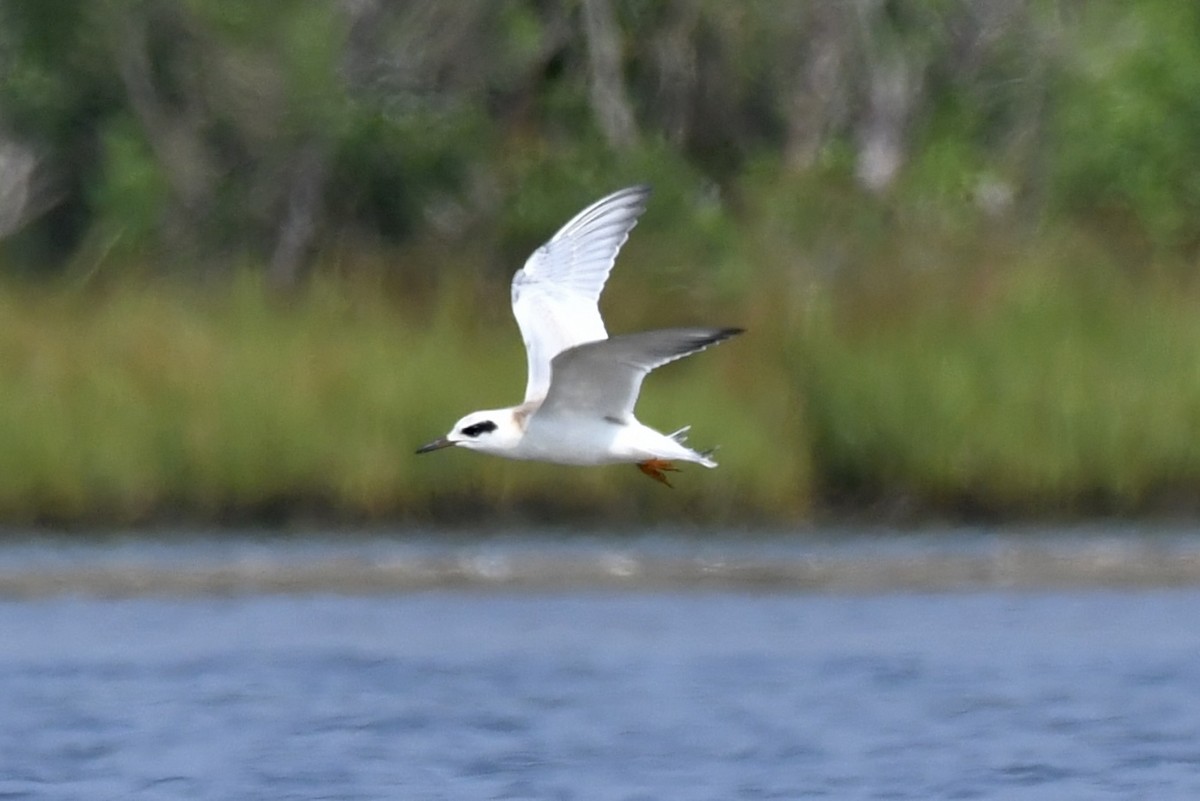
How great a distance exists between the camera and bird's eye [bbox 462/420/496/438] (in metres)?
11.3

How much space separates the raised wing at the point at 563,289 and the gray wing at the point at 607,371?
1.59ft

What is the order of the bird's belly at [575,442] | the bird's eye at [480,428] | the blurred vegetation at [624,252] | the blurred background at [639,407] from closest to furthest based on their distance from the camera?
the bird's belly at [575,442]
the bird's eye at [480,428]
the blurred background at [639,407]
the blurred vegetation at [624,252]

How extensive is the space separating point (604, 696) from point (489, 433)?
277 centimetres

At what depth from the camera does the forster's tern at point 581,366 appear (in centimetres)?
1057

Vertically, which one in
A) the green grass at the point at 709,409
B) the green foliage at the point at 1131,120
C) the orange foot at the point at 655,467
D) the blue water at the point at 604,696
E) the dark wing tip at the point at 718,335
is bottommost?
the blue water at the point at 604,696

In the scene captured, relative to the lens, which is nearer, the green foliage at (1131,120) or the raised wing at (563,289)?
the raised wing at (563,289)

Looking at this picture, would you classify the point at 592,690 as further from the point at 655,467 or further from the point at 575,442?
the point at 575,442

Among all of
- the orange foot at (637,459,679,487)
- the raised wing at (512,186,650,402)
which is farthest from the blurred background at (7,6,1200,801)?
the raised wing at (512,186,650,402)

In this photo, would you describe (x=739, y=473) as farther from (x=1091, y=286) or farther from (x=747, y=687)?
(x=747, y=687)

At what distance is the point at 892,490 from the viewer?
17.8 meters

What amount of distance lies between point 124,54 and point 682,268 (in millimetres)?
5016

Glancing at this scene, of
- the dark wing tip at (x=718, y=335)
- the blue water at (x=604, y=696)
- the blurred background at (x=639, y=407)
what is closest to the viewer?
the dark wing tip at (x=718, y=335)

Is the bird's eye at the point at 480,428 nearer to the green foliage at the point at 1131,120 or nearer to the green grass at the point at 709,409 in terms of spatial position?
the green grass at the point at 709,409

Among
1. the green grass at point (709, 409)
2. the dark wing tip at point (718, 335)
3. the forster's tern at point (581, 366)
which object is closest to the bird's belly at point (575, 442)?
the forster's tern at point (581, 366)
